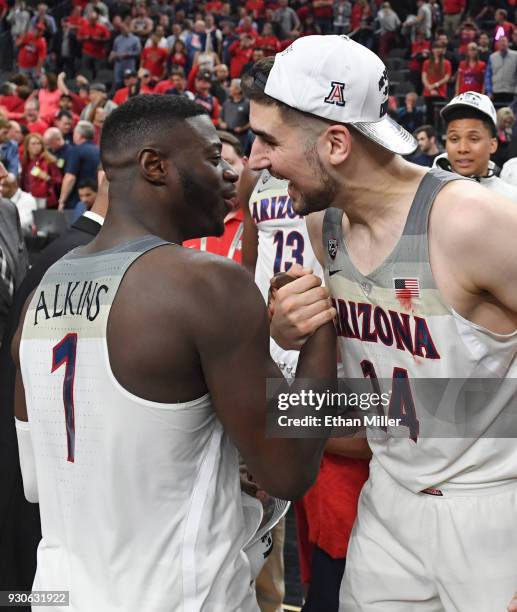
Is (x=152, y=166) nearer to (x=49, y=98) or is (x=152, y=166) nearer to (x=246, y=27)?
(x=49, y=98)

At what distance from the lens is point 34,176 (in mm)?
10734

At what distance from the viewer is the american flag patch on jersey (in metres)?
1.95

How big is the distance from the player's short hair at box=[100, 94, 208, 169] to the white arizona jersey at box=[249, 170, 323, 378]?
6.37 feet

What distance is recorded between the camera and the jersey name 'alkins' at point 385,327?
6.43 feet

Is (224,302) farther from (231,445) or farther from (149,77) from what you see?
(149,77)

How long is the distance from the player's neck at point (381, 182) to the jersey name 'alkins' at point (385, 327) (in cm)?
21

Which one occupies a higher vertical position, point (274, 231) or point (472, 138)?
point (472, 138)

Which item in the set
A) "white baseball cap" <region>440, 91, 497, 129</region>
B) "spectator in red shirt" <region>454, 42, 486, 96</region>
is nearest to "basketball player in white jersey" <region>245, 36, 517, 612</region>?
"white baseball cap" <region>440, 91, 497, 129</region>

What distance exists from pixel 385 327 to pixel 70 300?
720 millimetres

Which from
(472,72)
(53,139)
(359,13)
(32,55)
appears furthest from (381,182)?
(32,55)

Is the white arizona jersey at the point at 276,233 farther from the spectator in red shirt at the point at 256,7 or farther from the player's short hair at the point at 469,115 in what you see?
the spectator in red shirt at the point at 256,7

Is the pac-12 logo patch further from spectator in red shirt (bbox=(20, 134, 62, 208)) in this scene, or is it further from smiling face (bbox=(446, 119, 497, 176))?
spectator in red shirt (bbox=(20, 134, 62, 208))

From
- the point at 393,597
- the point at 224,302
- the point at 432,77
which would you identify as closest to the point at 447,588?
the point at 393,597

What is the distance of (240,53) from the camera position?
623 inches
